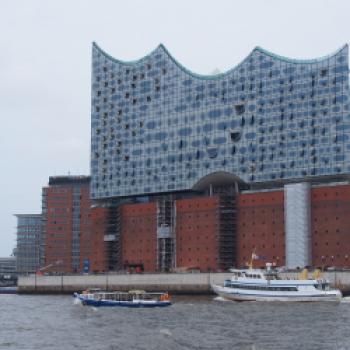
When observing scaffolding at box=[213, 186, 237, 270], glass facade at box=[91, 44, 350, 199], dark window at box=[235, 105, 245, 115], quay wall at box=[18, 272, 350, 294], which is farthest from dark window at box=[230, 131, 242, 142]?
quay wall at box=[18, 272, 350, 294]

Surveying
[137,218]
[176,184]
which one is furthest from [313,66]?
Answer: [137,218]

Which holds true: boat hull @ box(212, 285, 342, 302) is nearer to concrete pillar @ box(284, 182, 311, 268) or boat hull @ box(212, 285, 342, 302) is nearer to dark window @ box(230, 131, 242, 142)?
concrete pillar @ box(284, 182, 311, 268)

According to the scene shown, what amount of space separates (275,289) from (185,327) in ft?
134

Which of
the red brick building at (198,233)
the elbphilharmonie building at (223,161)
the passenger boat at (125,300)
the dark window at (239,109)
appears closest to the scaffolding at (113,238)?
the elbphilharmonie building at (223,161)

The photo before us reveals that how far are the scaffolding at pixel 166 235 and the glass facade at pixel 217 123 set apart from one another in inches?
168

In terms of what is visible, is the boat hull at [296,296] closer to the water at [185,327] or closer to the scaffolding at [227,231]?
the water at [185,327]

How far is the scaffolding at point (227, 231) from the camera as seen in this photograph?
169000mm

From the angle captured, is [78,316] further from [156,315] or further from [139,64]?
[139,64]

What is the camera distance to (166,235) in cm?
17888

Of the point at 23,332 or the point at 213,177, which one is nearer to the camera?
the point at 23,332

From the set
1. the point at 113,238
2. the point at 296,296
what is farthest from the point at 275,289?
the point at 113,238

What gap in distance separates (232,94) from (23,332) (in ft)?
305

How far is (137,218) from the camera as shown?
18700 cm

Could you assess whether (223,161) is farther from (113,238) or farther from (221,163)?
(113,238)
